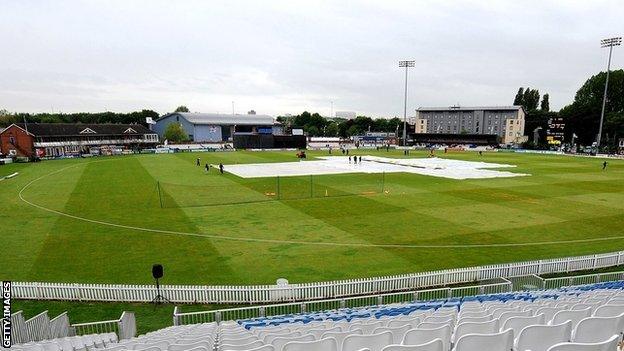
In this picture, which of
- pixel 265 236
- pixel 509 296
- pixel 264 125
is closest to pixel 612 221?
pixel 509 296

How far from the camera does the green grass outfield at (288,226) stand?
20.9 m

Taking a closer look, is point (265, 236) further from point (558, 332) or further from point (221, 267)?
point (558, 332)

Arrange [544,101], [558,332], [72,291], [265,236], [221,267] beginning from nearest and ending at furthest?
[558,332], [72,291], [221,267], [265,236], [544,101]

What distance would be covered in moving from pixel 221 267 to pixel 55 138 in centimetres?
9862

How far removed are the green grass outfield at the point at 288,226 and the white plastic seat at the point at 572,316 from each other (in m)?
12.4

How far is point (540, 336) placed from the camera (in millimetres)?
5867

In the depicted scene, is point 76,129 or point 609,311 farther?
point 76,129

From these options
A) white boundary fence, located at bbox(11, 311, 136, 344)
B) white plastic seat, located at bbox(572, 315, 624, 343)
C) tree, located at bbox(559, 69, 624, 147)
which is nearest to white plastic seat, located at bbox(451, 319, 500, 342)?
white plastic seat, located at bbox(572, 315, 624, 343)

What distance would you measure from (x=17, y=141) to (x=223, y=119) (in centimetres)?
7599

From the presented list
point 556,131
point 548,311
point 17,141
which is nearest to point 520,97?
point 556,131

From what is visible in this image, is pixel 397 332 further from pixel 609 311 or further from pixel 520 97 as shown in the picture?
pixel 520 97

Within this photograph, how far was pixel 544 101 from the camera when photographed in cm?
15550

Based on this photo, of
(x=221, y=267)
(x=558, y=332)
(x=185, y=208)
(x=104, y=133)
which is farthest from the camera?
(x=104, y=133)

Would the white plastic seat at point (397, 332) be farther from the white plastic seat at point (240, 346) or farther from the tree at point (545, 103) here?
the tree at point (545, 103)
